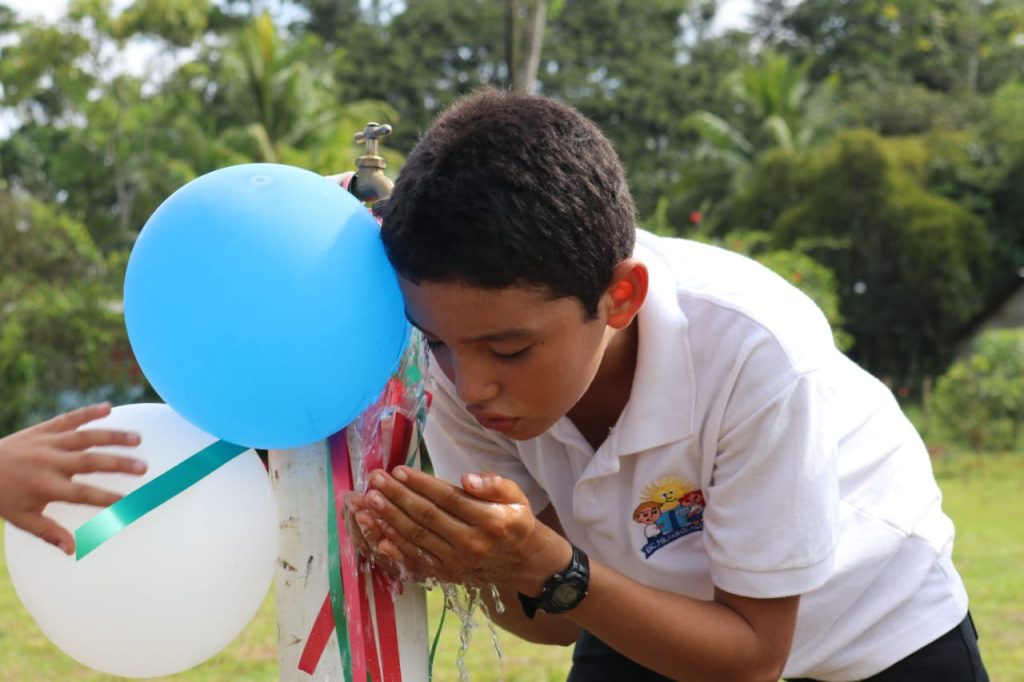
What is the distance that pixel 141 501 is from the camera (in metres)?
1.84

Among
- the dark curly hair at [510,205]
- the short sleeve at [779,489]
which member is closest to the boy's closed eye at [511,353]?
the dark curly hair at [510,205]

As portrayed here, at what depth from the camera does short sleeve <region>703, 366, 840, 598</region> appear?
6.64ft

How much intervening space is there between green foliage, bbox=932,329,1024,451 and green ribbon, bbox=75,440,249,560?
38.4ft

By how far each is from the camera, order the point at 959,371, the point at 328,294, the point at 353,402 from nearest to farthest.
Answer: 1. the point at 328,294
2. the point at 353,402
3. the point at 959,371

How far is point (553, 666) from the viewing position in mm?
4855

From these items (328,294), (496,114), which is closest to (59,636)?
(328,294)

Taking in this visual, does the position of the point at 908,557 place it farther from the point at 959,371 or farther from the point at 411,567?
the point at 959,371

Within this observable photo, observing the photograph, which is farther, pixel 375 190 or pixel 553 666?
pixel 553 666

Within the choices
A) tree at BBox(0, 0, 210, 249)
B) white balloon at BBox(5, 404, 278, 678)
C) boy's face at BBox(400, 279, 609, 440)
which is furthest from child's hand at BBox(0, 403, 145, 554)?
tree at BBox(0, 0, 210, 249)

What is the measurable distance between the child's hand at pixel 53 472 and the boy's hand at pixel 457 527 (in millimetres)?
390

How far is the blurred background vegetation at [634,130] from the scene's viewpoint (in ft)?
50.3

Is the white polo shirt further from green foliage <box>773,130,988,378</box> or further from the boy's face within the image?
green foliage <box>773,130,988,378</box>

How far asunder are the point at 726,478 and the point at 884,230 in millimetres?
18550

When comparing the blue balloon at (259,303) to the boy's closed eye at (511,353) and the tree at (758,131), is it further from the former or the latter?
the tree at (758,131)
